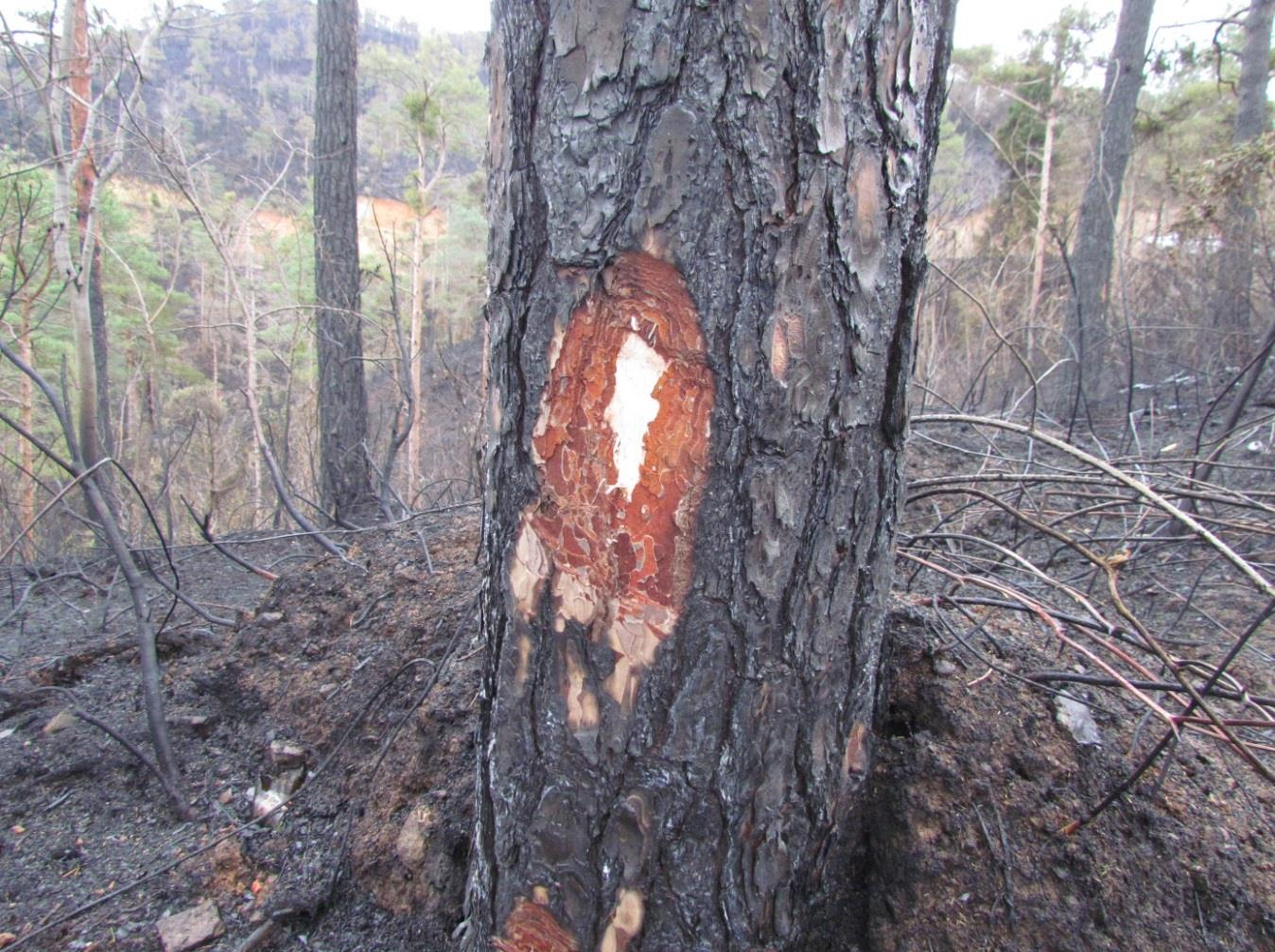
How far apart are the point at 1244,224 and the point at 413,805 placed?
898 centimetres

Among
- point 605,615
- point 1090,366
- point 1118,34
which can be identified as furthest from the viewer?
point 1118,34

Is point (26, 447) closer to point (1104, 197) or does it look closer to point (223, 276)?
point (223, 276)

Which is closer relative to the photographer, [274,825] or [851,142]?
[851,142]

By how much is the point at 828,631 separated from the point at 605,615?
0.33m

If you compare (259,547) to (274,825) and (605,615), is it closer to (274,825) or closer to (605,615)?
(274,825)

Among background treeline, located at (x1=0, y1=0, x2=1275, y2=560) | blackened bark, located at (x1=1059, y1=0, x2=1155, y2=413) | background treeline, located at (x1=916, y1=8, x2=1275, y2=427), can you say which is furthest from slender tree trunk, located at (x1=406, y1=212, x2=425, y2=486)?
blackened bark, located at (x1=1059, y1=0, x2=1155, y2=413)

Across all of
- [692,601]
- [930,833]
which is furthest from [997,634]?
[692,601]

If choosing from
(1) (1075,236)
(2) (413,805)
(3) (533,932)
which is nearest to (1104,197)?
(1) (1075,236)

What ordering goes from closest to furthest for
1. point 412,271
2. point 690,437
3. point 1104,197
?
point 690,437, point 1104,197, point 412,271

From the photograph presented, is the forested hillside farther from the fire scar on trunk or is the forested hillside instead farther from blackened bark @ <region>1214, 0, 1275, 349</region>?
blackened bark @ <region>1214, 0, 1275, 349</region>

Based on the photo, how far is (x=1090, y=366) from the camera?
766 centimetres

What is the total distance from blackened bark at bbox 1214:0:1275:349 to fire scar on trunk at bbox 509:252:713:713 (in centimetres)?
583

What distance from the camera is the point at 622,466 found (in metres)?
0.98

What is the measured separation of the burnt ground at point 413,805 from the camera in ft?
3.75
